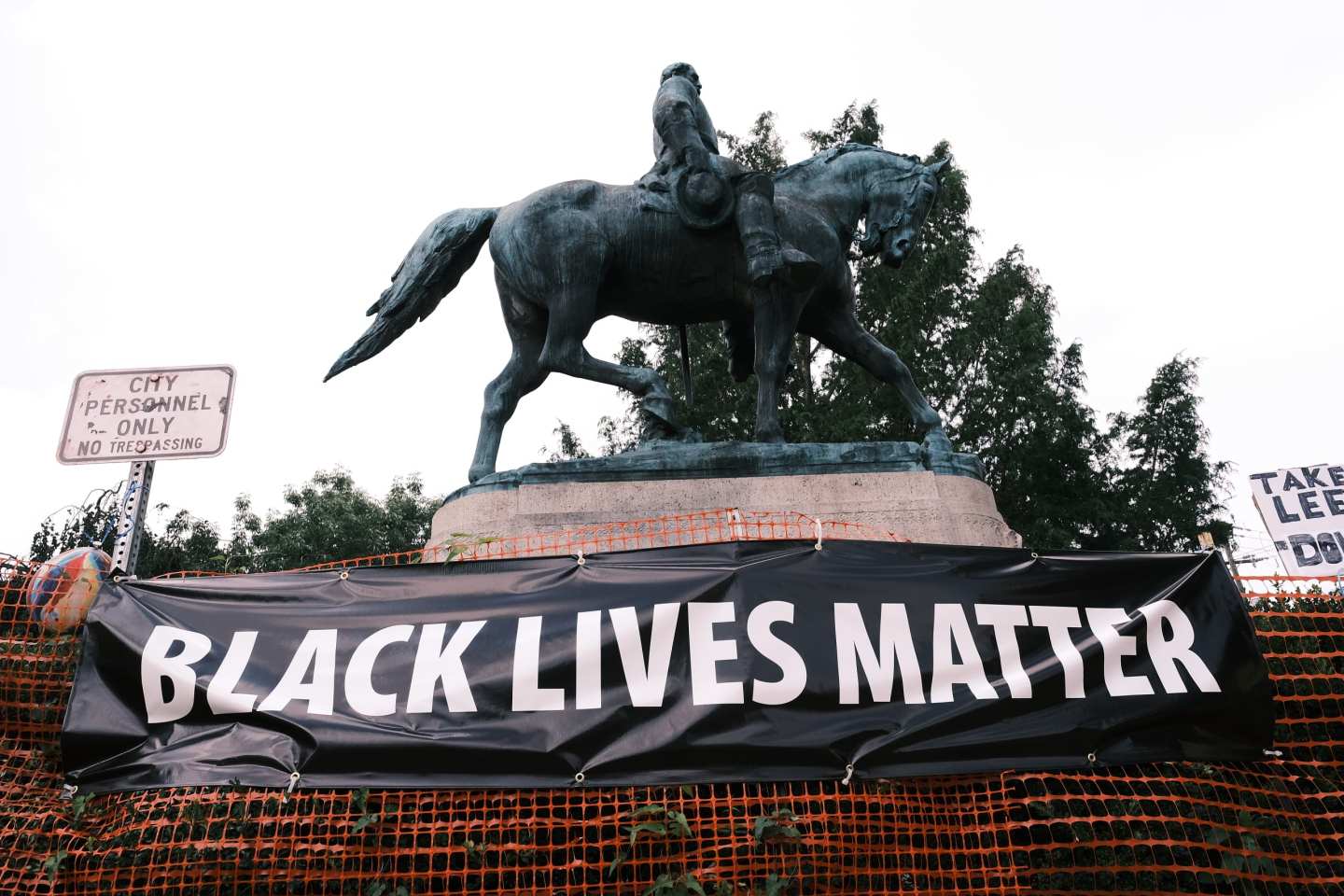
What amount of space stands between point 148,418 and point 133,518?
0.63 metres

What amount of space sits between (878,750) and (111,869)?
116 inches

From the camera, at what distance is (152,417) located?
545cm

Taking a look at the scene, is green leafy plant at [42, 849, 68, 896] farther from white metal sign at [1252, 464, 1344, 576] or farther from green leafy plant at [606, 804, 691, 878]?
white metal sign at [1252, 464, 1344, 576]

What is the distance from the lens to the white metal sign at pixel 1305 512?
11.0 metres

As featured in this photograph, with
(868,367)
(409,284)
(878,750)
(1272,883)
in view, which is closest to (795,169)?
(868,367)

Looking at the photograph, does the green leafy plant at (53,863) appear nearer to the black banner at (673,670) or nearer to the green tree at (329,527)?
the black banner at (673,670)

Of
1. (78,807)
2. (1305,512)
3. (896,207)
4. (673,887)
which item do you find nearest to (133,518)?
(78,807)

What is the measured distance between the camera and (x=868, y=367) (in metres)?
7.18

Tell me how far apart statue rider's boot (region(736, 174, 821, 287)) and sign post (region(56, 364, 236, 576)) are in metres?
3.27

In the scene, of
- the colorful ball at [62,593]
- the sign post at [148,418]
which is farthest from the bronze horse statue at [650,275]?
the colorful ball at [62,593]

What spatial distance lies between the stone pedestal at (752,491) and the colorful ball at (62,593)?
1.90 m

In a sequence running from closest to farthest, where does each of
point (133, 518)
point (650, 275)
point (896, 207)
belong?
point (133, 518)
point (650, 275)
point (896, 207)

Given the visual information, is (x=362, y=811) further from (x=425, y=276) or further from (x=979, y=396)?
(x=979, y=396)

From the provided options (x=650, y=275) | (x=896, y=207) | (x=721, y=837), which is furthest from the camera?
(x=896, y=207)
